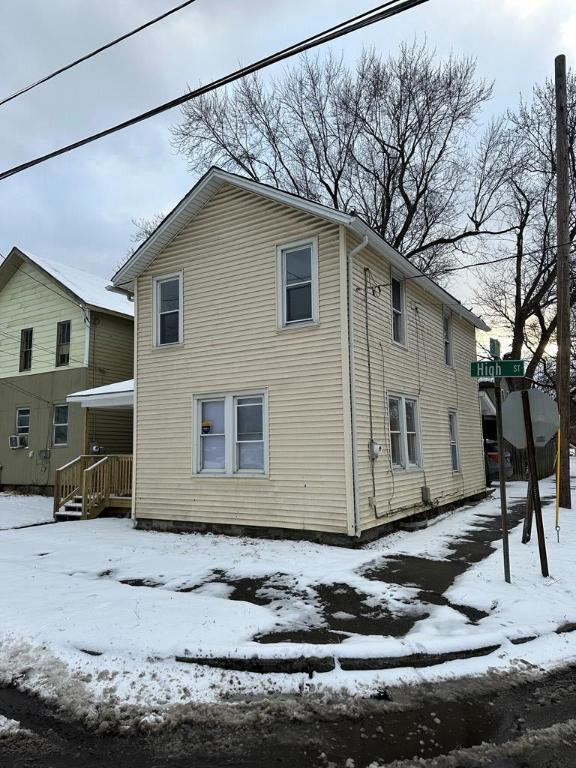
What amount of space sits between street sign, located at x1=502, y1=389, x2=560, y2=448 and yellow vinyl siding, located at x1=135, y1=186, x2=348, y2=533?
9.12 ft

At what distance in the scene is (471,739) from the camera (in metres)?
3.30

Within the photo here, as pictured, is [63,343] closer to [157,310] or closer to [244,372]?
[157,310]

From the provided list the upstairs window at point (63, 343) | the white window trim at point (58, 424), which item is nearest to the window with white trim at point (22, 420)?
the white window trim at point (58, 424)

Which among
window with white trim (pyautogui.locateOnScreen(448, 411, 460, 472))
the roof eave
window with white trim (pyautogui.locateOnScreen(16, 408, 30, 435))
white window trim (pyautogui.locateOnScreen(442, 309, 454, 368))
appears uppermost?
the roof eave

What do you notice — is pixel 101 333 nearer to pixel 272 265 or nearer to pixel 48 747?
pixel 272 265

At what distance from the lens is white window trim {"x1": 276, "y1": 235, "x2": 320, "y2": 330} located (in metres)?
9.39

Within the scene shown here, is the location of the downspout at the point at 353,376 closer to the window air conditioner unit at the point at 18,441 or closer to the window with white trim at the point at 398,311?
the window with white trim at the point at 398,311

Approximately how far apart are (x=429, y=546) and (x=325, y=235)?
5.68m

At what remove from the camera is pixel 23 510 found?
47.2ft

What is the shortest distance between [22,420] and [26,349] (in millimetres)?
2656

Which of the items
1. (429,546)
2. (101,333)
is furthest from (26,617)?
(101,333)

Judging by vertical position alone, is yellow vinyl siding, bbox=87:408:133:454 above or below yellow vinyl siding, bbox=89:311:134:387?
below

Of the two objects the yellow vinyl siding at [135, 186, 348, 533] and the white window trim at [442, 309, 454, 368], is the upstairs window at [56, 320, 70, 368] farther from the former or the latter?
the white window trim at [442, 309, 454, 368]

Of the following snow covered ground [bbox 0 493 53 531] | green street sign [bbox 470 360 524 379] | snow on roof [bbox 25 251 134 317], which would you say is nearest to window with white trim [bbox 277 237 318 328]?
A: green street sign [bbox 470 360 524 379]
